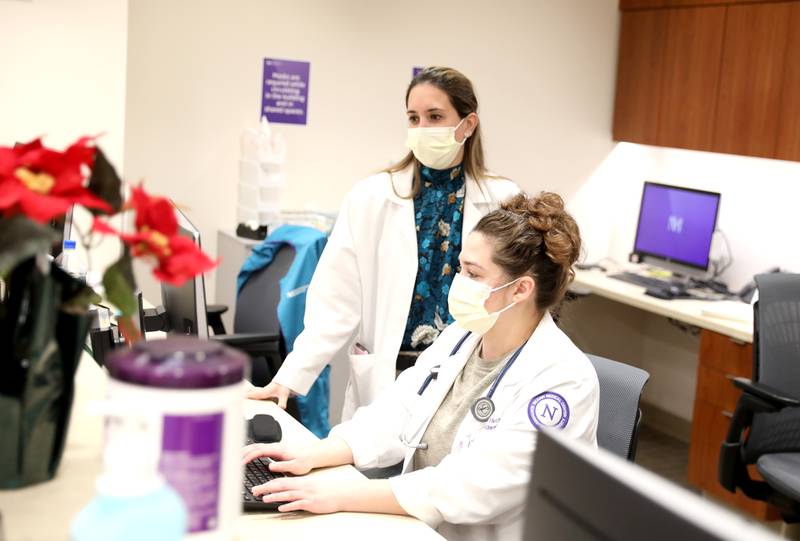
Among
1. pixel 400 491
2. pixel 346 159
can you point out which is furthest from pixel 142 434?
pixel 346 159

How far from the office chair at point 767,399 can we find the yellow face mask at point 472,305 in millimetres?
1245

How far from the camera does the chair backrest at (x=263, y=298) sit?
3180 millimetres

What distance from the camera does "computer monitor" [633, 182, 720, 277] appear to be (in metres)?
4.33

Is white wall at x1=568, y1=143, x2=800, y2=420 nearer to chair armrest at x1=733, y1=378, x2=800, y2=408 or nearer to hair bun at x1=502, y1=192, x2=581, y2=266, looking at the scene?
chair armrest at x1=733, y1=378, x2=800, y2=408

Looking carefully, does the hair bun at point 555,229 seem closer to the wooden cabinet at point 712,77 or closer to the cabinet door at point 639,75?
the wooden cabinet at point 712,77

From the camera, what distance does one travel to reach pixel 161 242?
1021mm

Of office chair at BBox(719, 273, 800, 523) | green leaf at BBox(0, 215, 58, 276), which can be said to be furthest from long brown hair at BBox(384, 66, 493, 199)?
green leaf at BBox(0, 215, 58, 276)

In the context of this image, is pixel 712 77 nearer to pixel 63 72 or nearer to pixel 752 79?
pixel 752 79

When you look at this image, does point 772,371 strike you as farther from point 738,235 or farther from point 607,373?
point 738,235

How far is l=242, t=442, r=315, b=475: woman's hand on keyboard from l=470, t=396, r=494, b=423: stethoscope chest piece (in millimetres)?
328

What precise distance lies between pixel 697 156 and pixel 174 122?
2564 mm

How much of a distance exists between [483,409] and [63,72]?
7.08ft

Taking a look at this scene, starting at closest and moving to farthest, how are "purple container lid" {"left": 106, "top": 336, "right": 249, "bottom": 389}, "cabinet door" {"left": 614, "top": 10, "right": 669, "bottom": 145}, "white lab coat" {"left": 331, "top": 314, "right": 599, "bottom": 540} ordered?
"purple container lid" {"left": 106, "top": 336, "right": 249, "bottom": 389}
"white lab coat" {"left": 331, "top": 314, "right": 599, "bottom": 540}
"cabinet door" {"left": 614, "top": 10, "right": 669, "bottom": 145}

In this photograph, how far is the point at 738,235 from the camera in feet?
14.7
